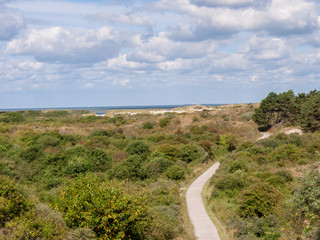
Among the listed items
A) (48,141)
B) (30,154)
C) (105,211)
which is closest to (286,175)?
(105,211)

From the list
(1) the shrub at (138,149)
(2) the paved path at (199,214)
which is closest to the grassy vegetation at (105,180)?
(1) the shrub at (138,149)

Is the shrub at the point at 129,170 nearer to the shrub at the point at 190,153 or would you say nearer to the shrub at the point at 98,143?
the shrub at the point at 190,153

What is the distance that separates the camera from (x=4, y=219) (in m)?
13.0

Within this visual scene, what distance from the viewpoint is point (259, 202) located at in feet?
68.5

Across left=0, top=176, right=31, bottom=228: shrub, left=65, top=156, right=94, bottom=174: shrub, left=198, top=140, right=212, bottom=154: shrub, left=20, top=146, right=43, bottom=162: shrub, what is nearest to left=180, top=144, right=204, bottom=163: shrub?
left=198, top=140, right=212, bottom=154: shrub

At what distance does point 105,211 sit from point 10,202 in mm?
3687

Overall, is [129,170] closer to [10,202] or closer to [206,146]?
[206,146]

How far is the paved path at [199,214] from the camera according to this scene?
18094 mm

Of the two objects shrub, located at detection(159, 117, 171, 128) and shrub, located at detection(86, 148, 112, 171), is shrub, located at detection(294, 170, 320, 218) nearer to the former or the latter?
shrub, located at detection(86, 148, 112, 171)

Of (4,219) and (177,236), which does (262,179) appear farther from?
(4,219)

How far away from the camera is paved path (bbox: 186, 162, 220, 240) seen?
18094mm

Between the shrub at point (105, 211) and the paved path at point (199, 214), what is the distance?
15.6ft

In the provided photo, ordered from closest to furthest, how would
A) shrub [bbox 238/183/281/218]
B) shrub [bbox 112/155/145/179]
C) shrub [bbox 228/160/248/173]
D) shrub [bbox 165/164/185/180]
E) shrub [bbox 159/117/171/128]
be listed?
shrub [bbox 238/183/281/218]
shrub [bbox 228/160/248/173]
shrub [bbox 112/155/145/179]
shrub [bbox 165/164/185/180]
shrub [bbox 159/117/171/128]

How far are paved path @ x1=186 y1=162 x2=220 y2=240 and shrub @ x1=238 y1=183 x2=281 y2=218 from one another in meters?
2.30
